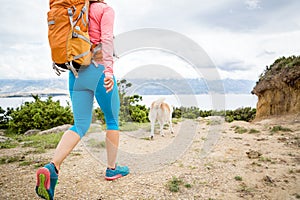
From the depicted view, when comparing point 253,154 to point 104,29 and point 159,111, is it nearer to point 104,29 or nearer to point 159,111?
point 159,111

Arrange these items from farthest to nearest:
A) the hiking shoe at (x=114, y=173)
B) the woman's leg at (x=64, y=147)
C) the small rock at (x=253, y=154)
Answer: the small rock at (x=253, y=154), the hiking shoe at (x=114, y=173), the woman's leg at (x=64, y=147)

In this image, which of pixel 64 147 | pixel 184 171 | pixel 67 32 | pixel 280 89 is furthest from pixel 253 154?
pixel 280 89

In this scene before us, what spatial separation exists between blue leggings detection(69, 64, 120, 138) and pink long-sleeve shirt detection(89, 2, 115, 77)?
0.52 feet

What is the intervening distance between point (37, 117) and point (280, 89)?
8.54 meters

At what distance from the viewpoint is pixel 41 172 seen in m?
2.41

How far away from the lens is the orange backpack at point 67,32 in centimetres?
247

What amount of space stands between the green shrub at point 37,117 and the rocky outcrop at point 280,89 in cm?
736

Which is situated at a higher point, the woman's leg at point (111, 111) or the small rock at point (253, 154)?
the woman's leg at point (111, 111)

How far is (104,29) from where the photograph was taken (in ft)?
8.75

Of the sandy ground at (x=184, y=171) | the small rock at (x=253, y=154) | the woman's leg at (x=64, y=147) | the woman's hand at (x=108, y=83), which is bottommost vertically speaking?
the sandy ground at (x=184, y=171)

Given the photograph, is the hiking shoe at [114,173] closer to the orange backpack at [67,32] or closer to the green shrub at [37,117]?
the orange backpack at [67,32]

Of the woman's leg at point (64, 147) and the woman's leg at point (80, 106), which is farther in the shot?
the woman's leg at point (80, 106)

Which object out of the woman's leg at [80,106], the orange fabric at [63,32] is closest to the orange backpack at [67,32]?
the orange fabric at [63,32]

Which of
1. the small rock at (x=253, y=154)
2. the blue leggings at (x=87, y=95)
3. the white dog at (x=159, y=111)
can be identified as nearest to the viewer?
the blue leggings at (x=87, y=95)
